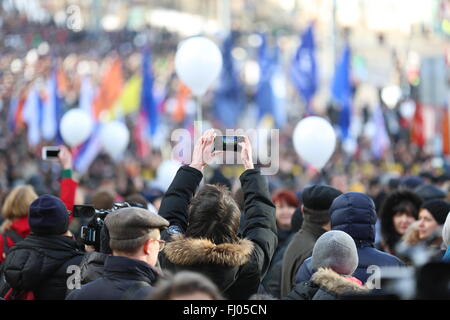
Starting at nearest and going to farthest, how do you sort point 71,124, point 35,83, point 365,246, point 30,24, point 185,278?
point 185,278 < point 365,246 < point 71,124 < point 35,83 < point 30,24

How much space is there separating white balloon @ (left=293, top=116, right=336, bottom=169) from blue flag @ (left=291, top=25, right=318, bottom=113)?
11766 mm

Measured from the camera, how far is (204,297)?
3568mm

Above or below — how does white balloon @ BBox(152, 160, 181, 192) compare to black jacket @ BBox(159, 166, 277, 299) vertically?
below

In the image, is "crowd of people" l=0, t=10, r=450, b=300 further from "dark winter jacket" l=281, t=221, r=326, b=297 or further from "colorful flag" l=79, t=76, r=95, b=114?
"colorful flag" l=79, t=76, r=95, b=114

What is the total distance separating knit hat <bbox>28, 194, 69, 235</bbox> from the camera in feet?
19.3

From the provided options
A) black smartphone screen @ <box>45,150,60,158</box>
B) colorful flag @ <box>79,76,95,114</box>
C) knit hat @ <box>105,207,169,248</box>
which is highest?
colorful flag @ <box>79,76,95,114</box>

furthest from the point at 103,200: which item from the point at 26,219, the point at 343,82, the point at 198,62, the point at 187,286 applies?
the point at 343,82

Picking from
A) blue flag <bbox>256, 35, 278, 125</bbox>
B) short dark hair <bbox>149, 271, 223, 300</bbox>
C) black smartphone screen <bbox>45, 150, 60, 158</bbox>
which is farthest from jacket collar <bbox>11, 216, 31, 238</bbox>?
blue flag <bbox>256, 35, 278, 125</bbox>

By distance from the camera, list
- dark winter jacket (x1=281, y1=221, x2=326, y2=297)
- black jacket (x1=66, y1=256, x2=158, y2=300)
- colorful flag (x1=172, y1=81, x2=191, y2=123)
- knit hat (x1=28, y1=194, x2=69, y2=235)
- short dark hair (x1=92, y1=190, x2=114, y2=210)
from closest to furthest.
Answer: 1. black jacket (x1=66, y1=256, x2=158, y2=300)
2. knit hat (x1=28, y1=194, x2=69, y2=235)
3. dark winter jacket (x1=281, y1=221, x2=326, y2=297)
4. short dark hair (x1=92, y1=190, x2=114, y2=210)
5. colorful flag (x1=172, y1=81, x2=191, y2=123)

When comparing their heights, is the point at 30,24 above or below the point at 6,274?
above

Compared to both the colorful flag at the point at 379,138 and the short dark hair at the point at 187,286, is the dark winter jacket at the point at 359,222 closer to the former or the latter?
the short dark hair at the point at 187,286

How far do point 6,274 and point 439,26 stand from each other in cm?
2610

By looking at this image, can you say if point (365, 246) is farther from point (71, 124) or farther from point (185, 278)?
point (71, 124)
